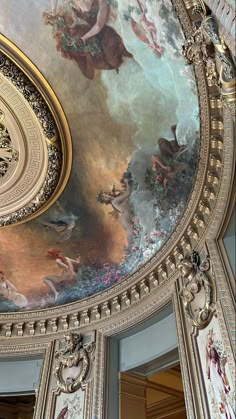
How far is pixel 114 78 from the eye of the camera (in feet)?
26.1

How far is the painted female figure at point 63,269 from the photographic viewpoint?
10547mm

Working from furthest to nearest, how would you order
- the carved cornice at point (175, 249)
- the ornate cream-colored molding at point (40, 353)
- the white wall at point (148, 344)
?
the ornate cream-colored molding at point (40, 353)
the white wall at point (148, 344)
the carved cornice at point (175, 249)

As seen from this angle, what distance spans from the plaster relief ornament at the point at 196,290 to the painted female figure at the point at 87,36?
167 inches

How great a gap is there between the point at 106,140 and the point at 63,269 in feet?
13.0

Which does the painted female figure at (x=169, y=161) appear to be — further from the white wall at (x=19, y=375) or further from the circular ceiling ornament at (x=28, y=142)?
the white wall at (x=19, y=375)

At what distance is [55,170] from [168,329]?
4672mm

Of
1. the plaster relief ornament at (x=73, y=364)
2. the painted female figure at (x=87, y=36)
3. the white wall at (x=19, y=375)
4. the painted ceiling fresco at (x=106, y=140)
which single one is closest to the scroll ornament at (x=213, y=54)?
the painted ceiling fresco at (x=106, y=140)

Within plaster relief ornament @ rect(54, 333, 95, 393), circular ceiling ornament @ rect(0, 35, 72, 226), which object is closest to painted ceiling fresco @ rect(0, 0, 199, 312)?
circular ceiling ornament @ rect(0, 35, 72, 226)

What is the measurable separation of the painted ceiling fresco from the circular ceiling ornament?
0.26 meters

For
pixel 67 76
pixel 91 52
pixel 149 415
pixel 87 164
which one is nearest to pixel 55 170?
pixel 87 164

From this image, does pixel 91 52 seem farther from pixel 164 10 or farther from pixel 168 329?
pixel 168 329

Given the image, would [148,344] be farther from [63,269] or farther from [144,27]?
[144,27]

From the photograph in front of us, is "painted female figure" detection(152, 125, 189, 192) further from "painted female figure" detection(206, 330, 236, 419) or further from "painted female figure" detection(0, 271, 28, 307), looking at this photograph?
"painted female figure" detection(0, 271, 28, 307)

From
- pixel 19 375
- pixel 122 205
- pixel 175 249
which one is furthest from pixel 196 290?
pixel 19 375
